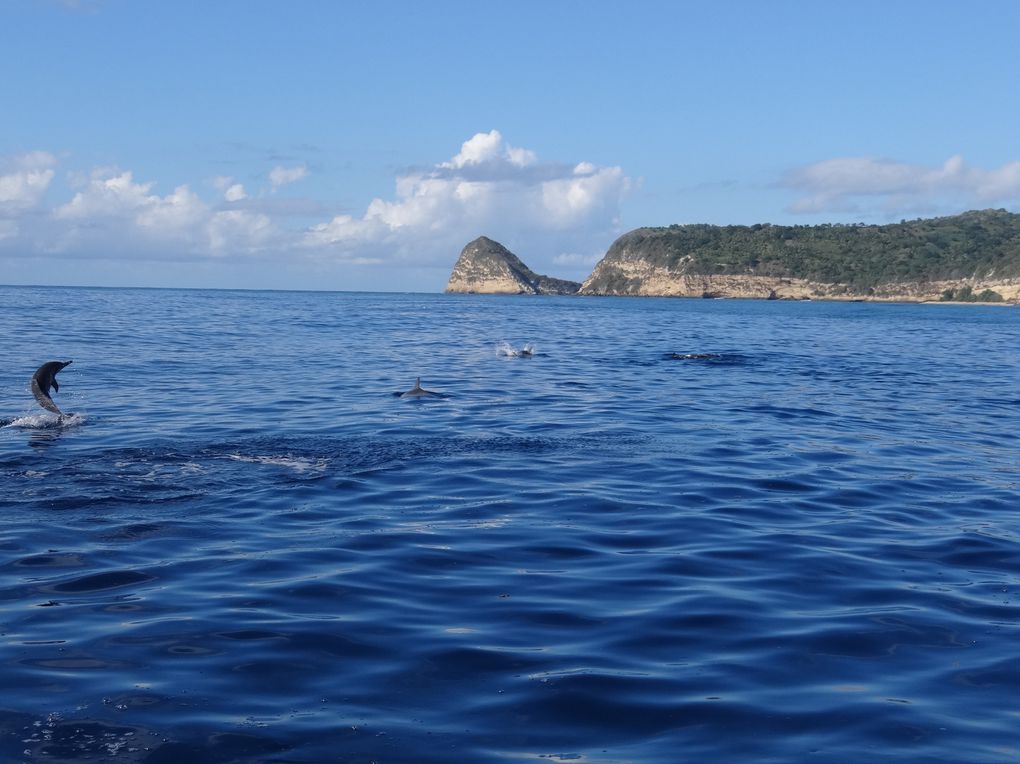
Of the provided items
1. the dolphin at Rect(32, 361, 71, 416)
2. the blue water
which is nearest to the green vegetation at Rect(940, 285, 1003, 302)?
the blue water

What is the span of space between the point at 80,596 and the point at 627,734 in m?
5.28

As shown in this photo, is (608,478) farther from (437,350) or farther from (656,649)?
(437,350)

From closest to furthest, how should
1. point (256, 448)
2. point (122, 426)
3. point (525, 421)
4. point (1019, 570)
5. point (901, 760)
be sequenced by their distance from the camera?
point (901, 760)
point (1019, 570)
point (256, 448)
point (122, 426)
point (525, 421)

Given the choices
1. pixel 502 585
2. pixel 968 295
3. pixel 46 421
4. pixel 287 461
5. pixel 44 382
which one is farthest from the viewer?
pixel 968 295

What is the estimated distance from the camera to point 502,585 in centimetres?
961

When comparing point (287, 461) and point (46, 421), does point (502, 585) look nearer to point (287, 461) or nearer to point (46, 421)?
point (287, 461)

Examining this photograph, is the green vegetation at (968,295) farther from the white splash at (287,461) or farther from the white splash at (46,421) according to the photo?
the white splash at (287,461)

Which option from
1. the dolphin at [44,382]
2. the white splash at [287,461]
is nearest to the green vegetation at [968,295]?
the white splash at [287,461]

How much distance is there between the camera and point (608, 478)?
591 inches

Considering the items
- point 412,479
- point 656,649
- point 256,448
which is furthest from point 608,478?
point 656,649

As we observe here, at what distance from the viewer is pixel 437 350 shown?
45625mm

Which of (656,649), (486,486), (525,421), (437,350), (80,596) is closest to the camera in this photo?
(656,649)

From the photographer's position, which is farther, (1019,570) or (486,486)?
(486,486)

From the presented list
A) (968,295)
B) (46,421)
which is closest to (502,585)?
(46,421)
